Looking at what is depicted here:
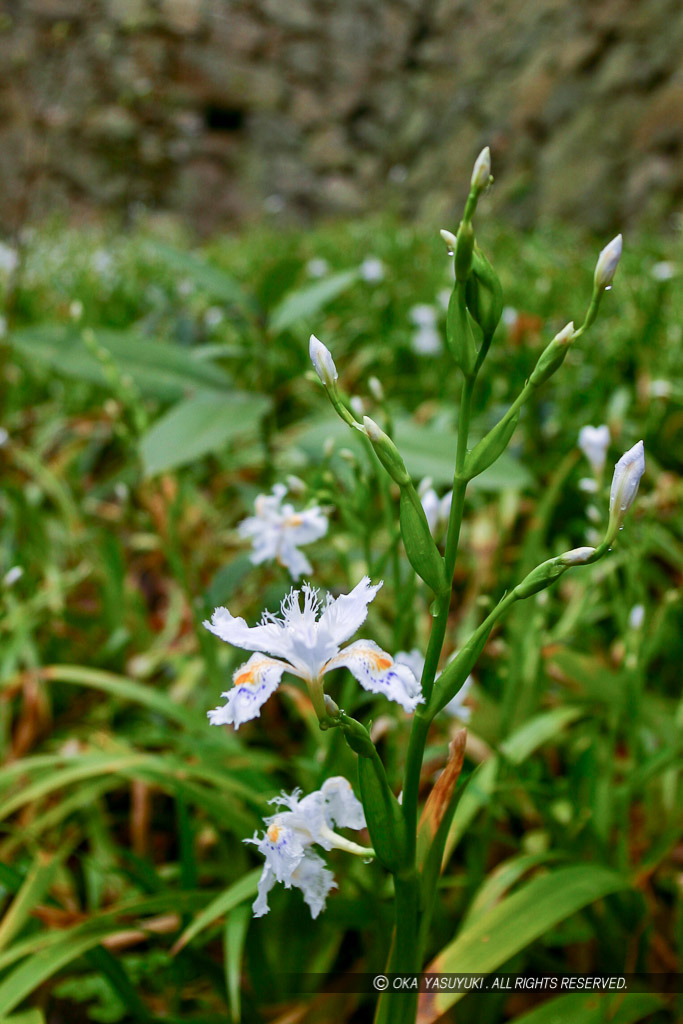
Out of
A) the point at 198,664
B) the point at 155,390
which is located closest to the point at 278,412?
the point at 155,390

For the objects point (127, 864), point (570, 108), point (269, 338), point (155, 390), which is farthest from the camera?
point (570, 108)

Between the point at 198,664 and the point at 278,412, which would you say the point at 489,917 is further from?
the point at 278,412

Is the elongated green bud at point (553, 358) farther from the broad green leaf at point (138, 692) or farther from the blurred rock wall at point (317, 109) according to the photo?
the blurred rock wall at point (317, 109)

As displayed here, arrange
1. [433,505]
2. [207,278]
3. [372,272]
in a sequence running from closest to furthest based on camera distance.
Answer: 1. [433,505]
2. [207,278]
3. [372,272]

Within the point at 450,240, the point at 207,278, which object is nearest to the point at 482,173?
the point at 450,240

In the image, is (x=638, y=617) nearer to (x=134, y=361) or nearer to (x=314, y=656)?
(x=314, y=656)

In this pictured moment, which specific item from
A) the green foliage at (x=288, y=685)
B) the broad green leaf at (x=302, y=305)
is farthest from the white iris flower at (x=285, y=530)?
the broad green leaf at (x=302, y=305)

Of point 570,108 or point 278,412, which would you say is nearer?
point 278,412
